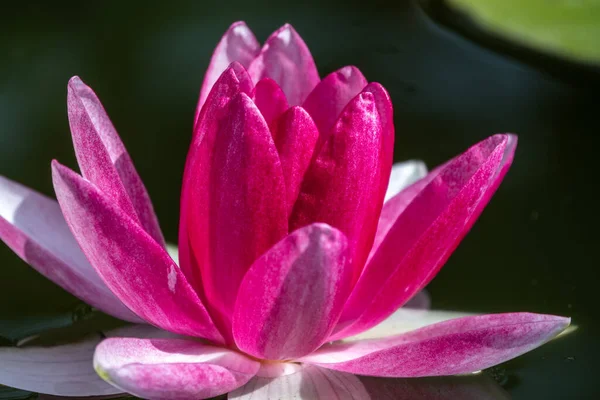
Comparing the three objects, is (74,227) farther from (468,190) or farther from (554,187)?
(554,187)

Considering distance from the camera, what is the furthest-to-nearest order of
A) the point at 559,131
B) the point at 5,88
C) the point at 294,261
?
the point at 5,88 → the point at 559,131 → the point at 294,261

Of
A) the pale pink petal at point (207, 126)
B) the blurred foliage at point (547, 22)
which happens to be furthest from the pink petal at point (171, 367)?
the blurred foliage at point (547, 22)

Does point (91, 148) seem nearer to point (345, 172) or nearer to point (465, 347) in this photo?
point (345, 172)

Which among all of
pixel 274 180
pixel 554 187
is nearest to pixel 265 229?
pixel 274 180

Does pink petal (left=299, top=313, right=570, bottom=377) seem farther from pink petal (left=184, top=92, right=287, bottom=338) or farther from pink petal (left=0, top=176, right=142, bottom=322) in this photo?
pink petal (left=0, top=176, right=142, bottom=322)

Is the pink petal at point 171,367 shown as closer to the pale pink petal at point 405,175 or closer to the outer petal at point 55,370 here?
the outer petal at point 55,370

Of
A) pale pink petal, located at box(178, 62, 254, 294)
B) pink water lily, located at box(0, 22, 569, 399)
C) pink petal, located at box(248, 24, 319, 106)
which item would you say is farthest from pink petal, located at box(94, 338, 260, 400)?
pink petal, located at box(248, 24, 319, 106)
